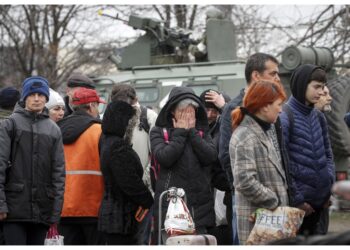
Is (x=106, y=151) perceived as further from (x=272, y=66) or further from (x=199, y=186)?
(x=272, y=66)

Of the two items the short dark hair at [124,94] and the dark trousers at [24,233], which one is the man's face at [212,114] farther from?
the dark trousers at [24,233]

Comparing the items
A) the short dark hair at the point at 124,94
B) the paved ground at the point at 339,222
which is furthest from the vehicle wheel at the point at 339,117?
the short dark hair at the point at 124,94

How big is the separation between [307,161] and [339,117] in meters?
6.87

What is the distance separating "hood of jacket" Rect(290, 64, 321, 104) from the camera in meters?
6.96

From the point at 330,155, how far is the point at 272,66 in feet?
2.49

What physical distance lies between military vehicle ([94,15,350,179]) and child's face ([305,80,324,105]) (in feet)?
14.9

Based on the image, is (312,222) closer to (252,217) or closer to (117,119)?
(252,217)

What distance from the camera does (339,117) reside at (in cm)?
1341

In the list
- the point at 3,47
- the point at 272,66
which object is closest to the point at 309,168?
the point at 272,66

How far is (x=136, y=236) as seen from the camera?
7.54 meters

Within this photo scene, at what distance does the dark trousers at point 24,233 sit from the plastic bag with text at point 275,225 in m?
1.79

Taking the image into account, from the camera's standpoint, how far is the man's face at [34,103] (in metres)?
7.22

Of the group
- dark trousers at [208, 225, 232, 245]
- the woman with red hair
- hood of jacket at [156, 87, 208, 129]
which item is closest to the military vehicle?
dark trousers at [208, 225, 232, 245]

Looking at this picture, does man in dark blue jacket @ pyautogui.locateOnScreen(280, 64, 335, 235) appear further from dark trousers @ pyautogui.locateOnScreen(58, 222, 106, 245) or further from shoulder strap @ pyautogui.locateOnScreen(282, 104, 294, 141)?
dark trousers @ pyautogui.locateOnScreen(58, 222, 106, 245)
